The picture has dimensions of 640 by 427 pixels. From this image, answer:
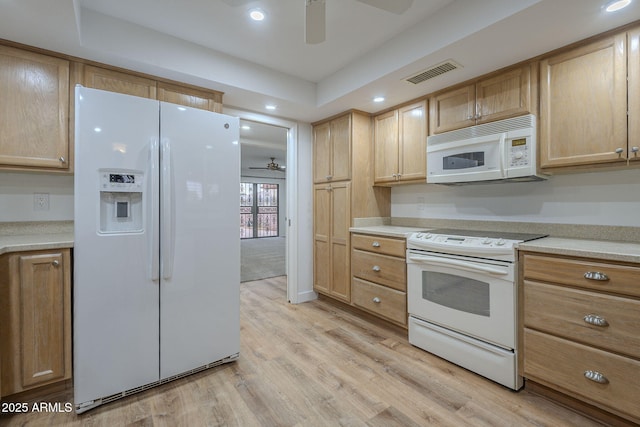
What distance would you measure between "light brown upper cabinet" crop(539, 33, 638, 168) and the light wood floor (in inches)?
61.7

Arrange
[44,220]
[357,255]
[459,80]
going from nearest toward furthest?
[44,220] < [459,80] < [357,255]

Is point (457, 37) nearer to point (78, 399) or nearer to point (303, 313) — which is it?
point (303, 313)

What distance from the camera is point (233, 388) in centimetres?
189

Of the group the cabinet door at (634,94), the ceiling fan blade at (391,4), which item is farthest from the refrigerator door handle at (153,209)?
the cabinet door at (634,94)

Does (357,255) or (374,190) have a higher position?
(374,190)

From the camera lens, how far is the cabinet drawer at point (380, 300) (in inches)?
102

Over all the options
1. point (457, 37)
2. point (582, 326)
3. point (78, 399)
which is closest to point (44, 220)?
point (78, 399)

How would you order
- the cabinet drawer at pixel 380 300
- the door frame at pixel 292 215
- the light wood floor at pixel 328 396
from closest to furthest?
the light wood floor at pixel 328 396 → the cabinet drawer at pixel 380 300 → the door frame at pixel 292 215

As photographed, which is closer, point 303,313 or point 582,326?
point 582,326

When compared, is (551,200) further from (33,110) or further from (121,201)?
(33,110)

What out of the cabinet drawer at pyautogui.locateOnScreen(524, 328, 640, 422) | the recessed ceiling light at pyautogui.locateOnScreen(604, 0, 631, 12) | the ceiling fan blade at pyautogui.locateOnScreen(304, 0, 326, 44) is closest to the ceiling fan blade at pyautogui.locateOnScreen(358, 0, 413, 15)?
the ceiling fan blade at pyautogui.locateOnScreen(304, 0, 326, 44)

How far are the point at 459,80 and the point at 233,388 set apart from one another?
2880 mm

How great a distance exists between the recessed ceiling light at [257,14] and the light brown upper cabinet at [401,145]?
63.3 inches

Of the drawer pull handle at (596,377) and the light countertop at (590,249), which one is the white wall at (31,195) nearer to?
the light countertop at (590,249)
